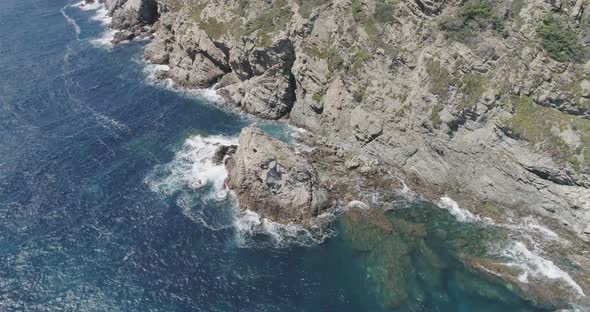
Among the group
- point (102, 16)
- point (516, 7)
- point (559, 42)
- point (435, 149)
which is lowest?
point (102, 16)

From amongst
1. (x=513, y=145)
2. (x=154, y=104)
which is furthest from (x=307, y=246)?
(x=154, y=104)

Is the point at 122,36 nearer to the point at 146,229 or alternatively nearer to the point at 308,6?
the point at 308,6

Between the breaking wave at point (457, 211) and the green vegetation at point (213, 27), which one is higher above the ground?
the green vegetation at point (213, 27)

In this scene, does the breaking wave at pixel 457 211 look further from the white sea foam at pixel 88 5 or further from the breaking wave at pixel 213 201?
the white sea foam at pixel 88 5

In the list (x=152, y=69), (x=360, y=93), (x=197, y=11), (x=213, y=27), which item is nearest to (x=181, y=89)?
(x=152, y=69)

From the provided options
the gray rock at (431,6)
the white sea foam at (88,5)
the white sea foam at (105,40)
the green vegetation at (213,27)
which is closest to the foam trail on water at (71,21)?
the white sea foam at (88,5)

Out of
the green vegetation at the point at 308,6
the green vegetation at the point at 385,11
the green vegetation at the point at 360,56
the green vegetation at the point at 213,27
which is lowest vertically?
the green vegetation at the point at 213,27
